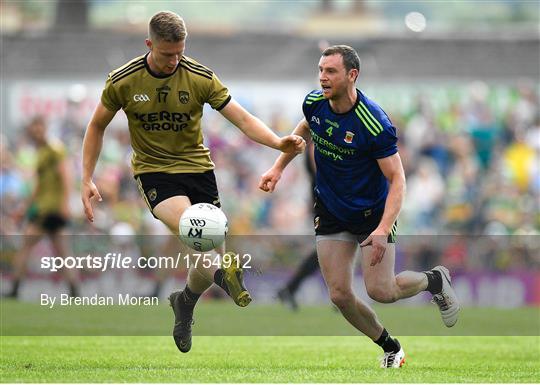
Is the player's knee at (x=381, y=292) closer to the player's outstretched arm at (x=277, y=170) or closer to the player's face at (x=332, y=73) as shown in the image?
the player's outstretched arm at (x=277, y=170)

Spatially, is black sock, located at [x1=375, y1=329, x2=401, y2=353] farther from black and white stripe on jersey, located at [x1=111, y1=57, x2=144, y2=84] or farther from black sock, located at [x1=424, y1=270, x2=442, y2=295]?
black and white stripe on jersey, located at [x1=111, y1=57, x2=144, y2=84]

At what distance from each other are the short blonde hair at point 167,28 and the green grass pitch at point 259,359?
99.5 inches

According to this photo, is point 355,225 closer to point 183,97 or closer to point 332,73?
point 332,73

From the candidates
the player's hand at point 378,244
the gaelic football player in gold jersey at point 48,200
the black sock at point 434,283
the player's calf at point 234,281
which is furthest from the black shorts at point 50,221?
the player's hand at point 378,244

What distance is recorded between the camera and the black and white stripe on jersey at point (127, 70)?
407 inches

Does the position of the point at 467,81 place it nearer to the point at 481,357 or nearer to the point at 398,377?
the point at 481,357

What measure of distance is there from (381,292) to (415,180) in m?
13.4

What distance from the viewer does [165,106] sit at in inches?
410

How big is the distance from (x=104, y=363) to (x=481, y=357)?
137 inches

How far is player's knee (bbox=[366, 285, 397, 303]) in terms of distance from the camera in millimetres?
10367

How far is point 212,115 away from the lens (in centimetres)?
2588

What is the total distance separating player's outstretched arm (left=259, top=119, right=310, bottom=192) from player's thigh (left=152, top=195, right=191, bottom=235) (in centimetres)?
64

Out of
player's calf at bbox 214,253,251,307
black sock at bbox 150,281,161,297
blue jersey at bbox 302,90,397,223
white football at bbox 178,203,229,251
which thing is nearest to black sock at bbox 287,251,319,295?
black sock at bbox 150,281,161,297

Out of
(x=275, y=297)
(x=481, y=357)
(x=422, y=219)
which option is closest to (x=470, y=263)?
(x=422, y=219)
